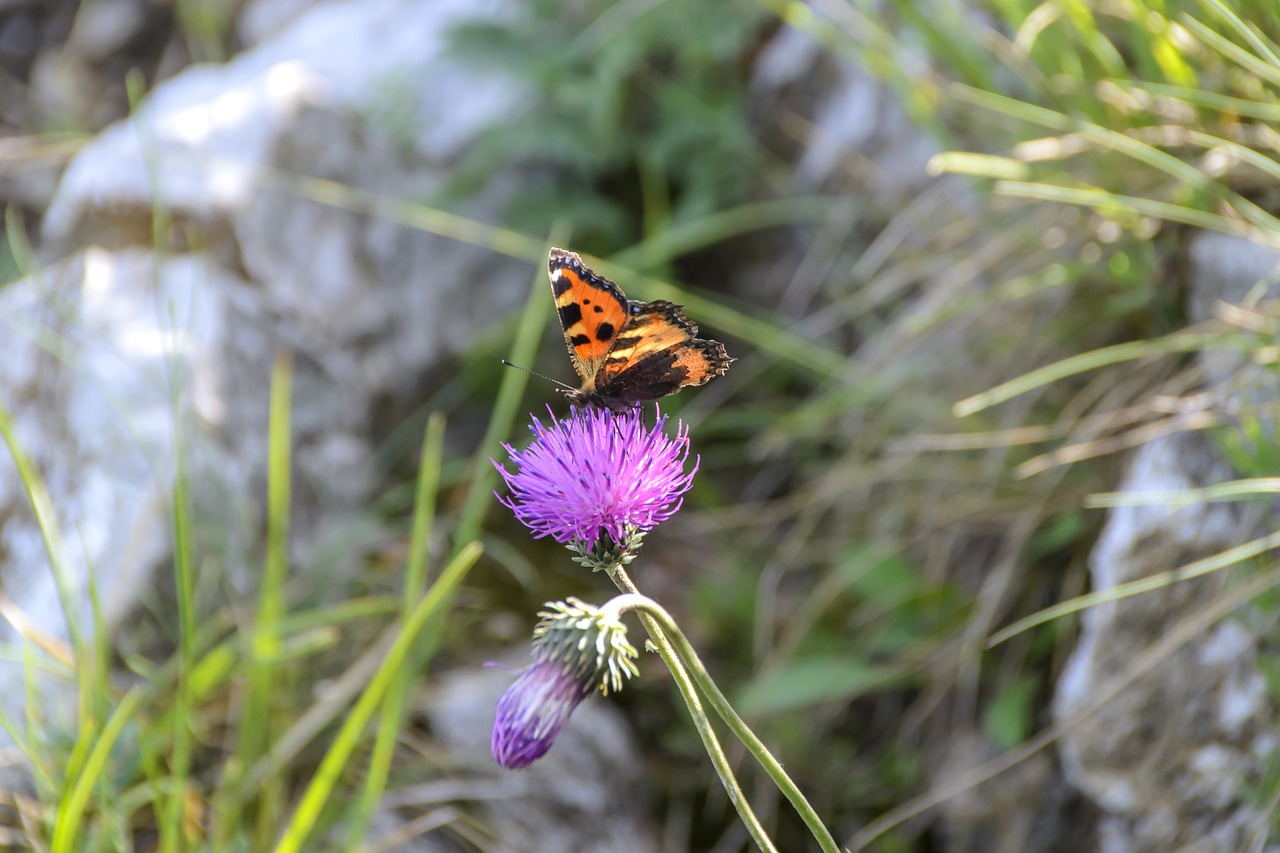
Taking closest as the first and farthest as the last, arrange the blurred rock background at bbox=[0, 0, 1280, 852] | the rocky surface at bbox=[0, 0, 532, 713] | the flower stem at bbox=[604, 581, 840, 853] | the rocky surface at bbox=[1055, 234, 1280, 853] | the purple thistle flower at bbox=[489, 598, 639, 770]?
the flower stem at bbox=[604, 581, 840, 853] → the purple thistle flower at bbox=[489, 598, 639, 770] → the rocky surface at bbox=[1055, 234, 1280, 853] → the blurred rock background at bbox=[0, 0, 1280, 852] → the rocky surface at bbox=[0, 0, 532, 713]

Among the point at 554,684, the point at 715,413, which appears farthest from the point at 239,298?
the point at 554,684

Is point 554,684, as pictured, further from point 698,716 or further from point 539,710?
point 698,716

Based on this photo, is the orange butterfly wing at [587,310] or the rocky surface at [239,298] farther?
the rocky surface at [239,298]

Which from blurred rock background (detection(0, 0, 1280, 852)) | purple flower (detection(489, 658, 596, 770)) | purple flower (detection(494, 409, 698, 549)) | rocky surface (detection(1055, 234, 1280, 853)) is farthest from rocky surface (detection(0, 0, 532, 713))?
rocky surface (detection(1055, 234, 1280, 853))

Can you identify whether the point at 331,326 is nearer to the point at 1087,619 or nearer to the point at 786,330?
the point at 786,330

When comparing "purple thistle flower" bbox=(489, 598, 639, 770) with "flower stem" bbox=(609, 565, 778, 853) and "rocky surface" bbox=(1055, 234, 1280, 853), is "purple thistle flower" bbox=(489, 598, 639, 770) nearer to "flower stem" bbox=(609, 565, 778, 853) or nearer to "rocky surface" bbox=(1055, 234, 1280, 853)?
"flower stem" bbox=(609, 565, 778, 853)

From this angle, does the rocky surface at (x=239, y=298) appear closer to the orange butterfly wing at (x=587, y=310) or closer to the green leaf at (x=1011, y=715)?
the orange butterfly wing at (x=587, y=310)

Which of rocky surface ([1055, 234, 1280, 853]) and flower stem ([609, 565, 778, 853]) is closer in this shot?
flower stem ([609, 565, 778, 853])

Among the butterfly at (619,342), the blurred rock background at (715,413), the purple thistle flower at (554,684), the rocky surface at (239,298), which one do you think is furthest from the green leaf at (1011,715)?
the rocky surface at (239,298)
